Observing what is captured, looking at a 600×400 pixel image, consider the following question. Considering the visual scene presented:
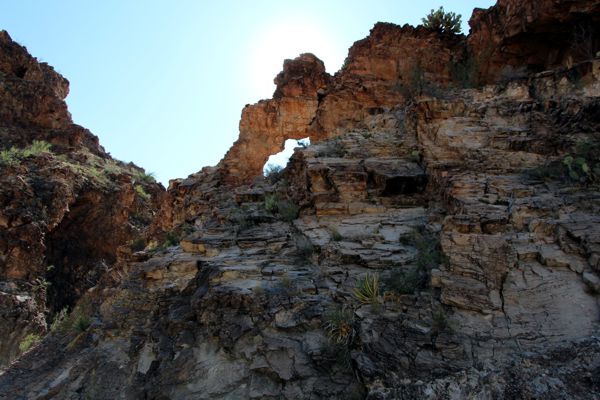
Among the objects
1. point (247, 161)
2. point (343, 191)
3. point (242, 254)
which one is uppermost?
point (247, 161)

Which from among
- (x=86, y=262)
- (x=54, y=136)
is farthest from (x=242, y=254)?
(x=54, y=136)

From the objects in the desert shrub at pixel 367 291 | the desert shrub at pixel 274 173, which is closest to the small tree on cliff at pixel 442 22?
the desert shrub at pixel 274 173

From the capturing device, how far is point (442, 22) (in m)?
16.8

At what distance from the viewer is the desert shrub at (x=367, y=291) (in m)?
Result: 6.00

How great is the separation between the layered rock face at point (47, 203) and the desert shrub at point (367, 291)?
12325 millimetres

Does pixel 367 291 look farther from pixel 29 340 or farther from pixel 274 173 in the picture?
pixel 29 340

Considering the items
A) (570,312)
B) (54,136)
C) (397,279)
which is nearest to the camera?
(570,312)

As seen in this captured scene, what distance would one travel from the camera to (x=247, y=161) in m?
15.4

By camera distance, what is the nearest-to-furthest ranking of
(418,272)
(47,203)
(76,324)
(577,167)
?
(418,272), (577,167), (76,324), (47,203)

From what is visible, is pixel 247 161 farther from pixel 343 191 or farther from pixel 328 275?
pixel 328 275

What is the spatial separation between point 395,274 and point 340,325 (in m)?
1.20

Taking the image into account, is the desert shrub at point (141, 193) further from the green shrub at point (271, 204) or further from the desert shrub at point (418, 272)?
the desert shrub at point (418, 272)

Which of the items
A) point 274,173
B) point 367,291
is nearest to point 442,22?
point 274,173

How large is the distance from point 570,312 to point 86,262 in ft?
67.3
